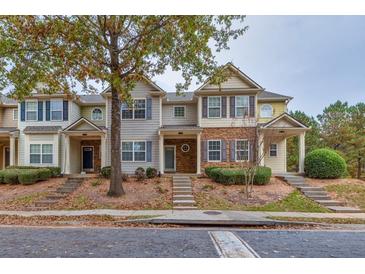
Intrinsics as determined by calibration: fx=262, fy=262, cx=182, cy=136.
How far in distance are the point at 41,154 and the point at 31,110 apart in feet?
10.2

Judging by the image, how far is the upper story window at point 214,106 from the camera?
55.7 feet

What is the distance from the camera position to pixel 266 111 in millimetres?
18250

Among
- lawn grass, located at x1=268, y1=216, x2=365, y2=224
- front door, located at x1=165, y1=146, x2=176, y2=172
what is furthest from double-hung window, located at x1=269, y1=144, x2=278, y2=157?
lawn grass, located at x1=268, y1=216, x2=365, y2=224

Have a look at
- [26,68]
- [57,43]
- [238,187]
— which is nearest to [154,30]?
[57,43]

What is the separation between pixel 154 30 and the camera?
10.5m

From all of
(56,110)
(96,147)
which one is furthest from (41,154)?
(96,147)

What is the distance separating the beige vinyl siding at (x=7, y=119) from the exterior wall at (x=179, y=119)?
11.3m

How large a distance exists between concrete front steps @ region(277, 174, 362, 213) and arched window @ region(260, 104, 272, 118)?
4658 millimetres

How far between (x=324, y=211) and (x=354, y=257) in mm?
6390

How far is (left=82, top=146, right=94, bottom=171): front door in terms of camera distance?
63.1ft

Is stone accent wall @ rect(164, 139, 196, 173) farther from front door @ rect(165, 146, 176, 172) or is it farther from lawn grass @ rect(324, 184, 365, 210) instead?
lawn grass @ rect(324, 184, 365, 210)

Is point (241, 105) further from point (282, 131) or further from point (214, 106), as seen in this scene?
point (282, 131)

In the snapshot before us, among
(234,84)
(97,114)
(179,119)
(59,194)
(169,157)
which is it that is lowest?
(59,194)

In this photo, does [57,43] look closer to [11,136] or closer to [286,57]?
[11,136]
